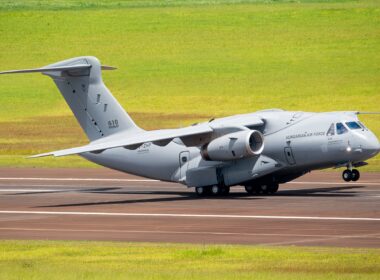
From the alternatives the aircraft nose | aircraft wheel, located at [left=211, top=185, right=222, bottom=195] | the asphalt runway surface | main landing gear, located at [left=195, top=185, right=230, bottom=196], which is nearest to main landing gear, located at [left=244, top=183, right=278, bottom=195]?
the asphalt runway surface

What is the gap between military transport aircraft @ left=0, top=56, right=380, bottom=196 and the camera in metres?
37.4

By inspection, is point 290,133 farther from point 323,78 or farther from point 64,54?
point 64,54

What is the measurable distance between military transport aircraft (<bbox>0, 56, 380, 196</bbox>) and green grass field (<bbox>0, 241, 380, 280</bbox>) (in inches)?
484

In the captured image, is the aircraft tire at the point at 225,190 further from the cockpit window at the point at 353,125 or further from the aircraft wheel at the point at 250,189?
the cockpit window at the point at 353,125

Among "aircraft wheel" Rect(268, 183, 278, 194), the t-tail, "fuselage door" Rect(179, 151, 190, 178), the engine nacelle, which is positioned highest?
the t-tail

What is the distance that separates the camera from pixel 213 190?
39344 mm

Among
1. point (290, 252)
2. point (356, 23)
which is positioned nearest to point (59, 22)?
point (356, 23)

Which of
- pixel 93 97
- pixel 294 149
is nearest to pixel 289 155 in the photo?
pixel 294 149

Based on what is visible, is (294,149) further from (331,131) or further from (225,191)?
(225,191)

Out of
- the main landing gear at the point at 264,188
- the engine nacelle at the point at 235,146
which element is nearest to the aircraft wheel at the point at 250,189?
the main landing gear at the point at 264,188

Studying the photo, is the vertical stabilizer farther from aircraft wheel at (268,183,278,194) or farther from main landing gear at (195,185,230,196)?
aircraft wheel at (268,183,278,194)

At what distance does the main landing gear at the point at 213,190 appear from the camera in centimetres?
3919

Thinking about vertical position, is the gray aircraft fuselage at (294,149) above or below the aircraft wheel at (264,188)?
above

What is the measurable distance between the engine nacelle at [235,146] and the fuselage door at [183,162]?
150 cm
